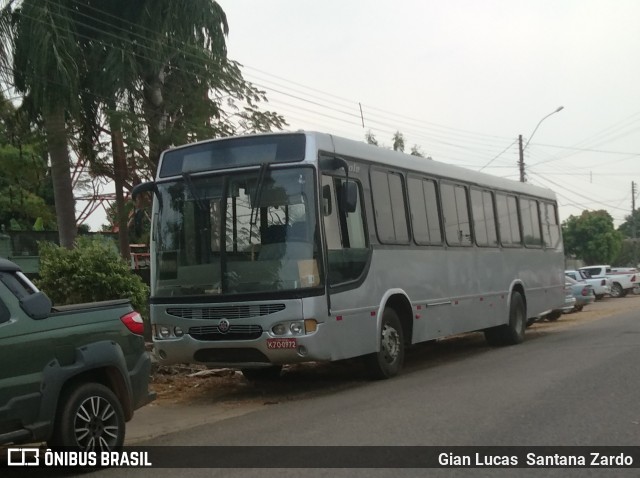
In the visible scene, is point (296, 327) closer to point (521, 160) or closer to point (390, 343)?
point (390, 343)

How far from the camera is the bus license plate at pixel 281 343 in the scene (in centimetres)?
947

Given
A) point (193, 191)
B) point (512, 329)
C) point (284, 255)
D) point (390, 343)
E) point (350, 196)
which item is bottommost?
point (512, 329)

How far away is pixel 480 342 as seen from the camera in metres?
17.5

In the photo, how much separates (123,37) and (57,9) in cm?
181

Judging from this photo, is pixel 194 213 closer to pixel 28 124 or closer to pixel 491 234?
pixel 491 234

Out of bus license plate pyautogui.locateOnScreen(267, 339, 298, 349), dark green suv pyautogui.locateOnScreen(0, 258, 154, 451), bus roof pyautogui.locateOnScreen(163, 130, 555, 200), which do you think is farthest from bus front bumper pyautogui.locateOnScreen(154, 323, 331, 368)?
dark green suv pyautogui.locateOnScreen(0, 258, 154, 451)

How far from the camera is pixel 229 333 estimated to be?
384 inches

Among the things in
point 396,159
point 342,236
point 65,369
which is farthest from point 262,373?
point 65,369

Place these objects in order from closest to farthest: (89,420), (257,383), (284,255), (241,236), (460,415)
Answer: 1. (89,420)
2. (460,415)
3. (284,255)
4. (241,236)
5. (257,383)

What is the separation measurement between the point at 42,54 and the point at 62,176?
2954 mm

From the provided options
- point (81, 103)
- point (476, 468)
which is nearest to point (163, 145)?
point (81, 103)

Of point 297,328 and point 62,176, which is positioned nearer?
point 297,328

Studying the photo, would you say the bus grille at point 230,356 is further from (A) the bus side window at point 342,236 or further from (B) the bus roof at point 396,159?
(B) the bus roof at point 396,159

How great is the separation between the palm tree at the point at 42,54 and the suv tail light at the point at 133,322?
9867 millimetres
